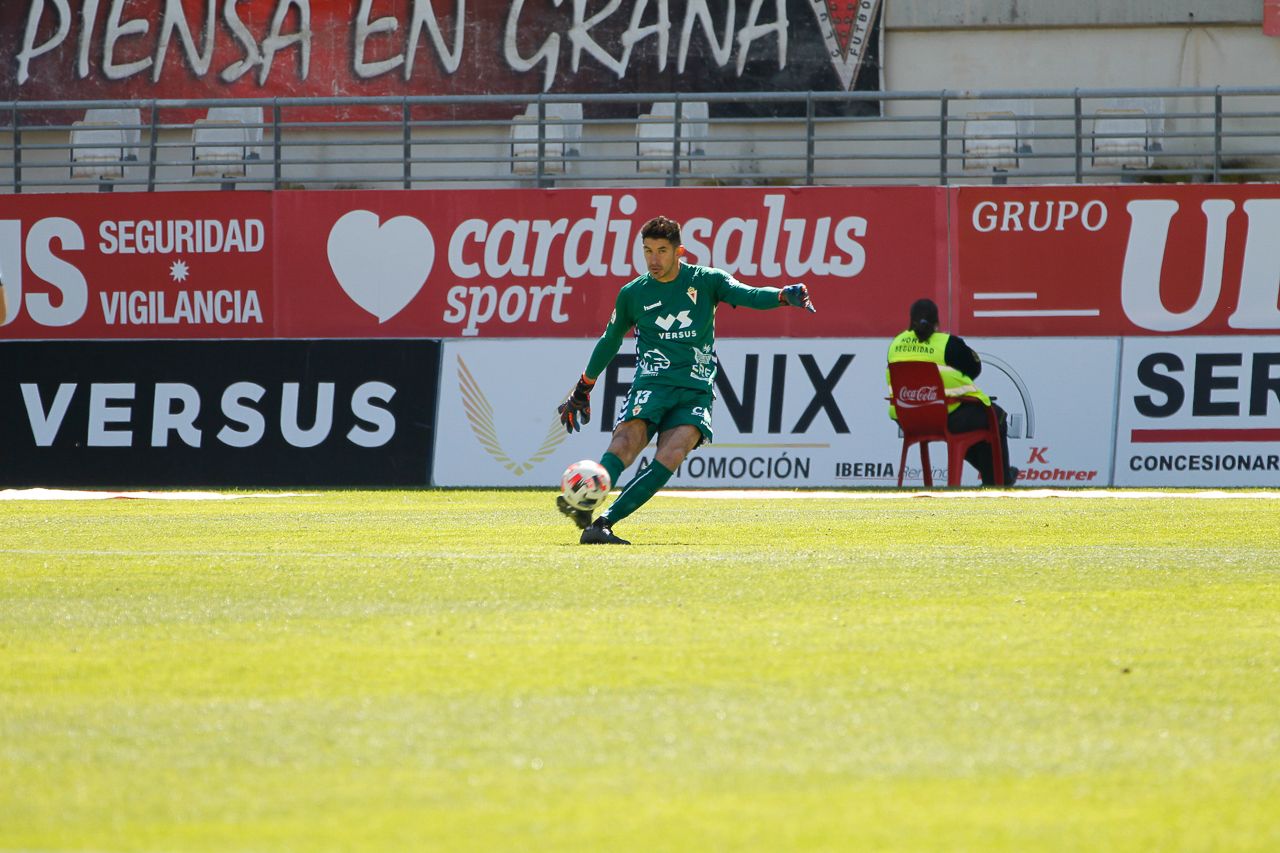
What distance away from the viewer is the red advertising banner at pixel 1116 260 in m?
20.4

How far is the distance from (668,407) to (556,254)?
10.6 metres

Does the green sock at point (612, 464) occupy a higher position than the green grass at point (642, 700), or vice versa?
the green sock at point (612, 464)

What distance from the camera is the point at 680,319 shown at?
11.2 m

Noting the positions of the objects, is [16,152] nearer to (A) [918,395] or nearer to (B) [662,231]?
(A) [918,395]

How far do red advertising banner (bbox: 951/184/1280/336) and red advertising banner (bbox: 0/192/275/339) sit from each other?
8551 mm

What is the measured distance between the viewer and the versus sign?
67.0 ft

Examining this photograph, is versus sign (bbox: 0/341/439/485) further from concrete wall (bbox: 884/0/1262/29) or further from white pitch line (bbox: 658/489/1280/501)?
concrete wall (bbox: 884/0/1262/29)

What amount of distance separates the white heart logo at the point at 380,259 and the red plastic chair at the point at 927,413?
650 cm

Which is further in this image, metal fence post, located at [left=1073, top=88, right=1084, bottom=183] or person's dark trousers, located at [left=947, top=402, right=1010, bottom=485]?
metal fence post, located at [left=1073, top=88, right=1084, bottom=183]

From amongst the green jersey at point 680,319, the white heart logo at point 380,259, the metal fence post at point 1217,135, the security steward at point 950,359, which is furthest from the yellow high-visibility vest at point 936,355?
the green jersey at point 680,319

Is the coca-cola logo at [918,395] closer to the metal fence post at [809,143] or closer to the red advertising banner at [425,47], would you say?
the metal fence post at [809,143]

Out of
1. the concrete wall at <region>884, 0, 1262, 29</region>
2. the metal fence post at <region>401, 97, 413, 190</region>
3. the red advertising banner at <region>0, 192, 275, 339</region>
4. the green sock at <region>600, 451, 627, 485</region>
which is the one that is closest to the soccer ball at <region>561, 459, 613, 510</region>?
the green sock at <region>600, 451, 627, 485</region>

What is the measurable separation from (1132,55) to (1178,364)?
822 cm

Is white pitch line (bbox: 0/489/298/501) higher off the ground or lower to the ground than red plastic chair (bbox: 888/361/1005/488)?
lower
